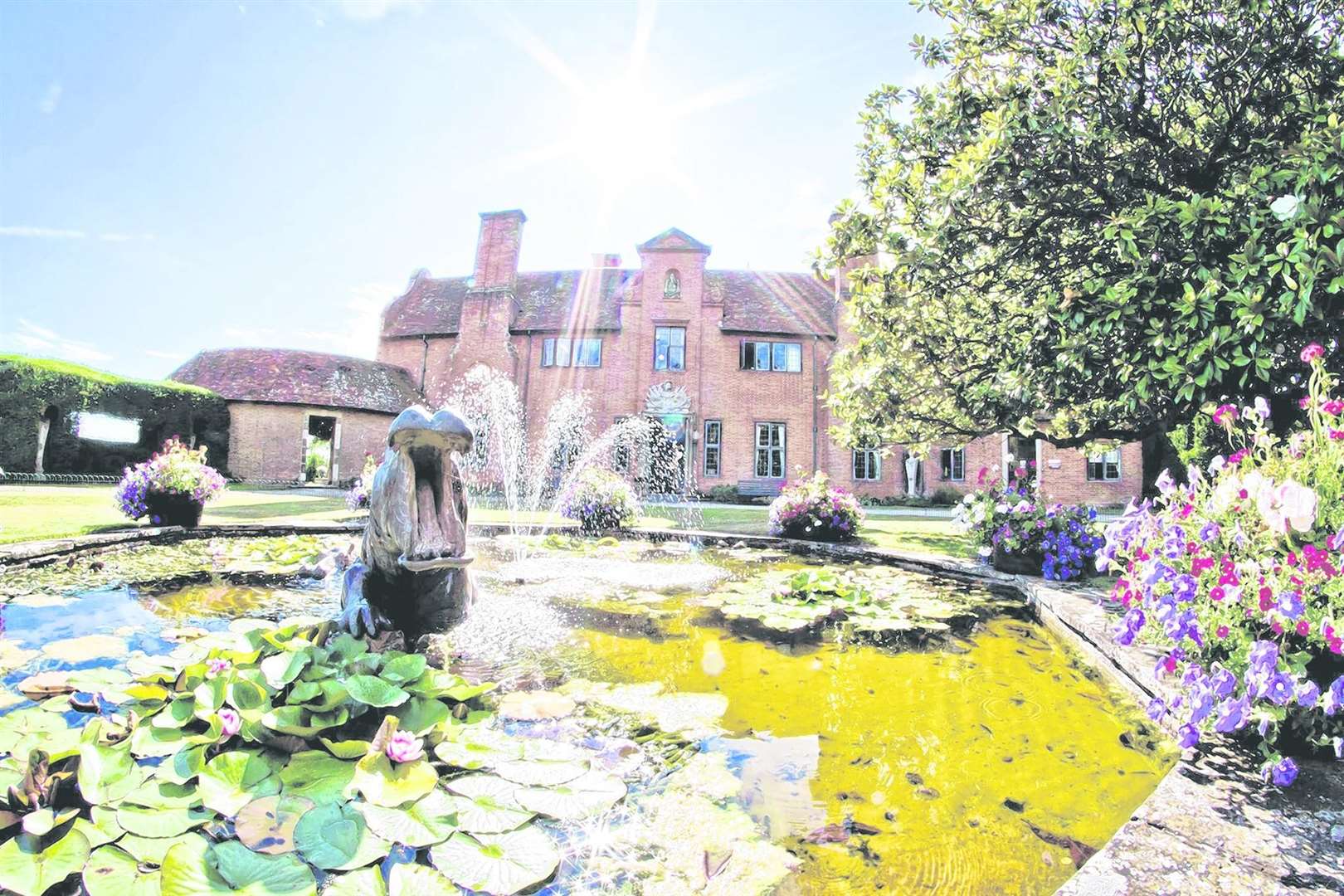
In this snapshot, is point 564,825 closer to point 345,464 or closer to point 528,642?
point 528,642

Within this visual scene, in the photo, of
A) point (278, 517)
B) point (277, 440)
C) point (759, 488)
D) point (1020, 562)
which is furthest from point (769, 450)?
point (277, 440)

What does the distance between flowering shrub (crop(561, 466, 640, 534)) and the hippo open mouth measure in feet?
26.0

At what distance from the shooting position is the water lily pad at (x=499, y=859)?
5.46ft

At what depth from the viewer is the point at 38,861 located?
5.09 ft

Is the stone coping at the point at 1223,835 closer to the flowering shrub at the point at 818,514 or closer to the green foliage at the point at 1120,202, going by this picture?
the green foliage at the point at 1120,202

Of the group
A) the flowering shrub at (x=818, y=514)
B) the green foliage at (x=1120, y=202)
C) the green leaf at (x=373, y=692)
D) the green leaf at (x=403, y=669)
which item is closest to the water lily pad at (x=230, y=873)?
the green leaf at (x=373, y=692)

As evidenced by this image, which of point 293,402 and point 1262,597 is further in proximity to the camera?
point 293,402

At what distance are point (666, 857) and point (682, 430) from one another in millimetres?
21927

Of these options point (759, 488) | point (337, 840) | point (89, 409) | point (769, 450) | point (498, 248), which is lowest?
point (337, 840)

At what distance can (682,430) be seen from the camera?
2370 centimetres

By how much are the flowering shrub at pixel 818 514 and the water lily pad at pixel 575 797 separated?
8.52 metres

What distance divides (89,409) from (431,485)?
25248 mm

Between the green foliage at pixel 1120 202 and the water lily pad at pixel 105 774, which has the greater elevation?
the green foliage at pixel 1120 202

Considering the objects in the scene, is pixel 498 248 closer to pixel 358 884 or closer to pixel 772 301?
pixel 772 301
